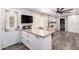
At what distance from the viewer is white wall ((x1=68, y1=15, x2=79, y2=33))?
1482mm

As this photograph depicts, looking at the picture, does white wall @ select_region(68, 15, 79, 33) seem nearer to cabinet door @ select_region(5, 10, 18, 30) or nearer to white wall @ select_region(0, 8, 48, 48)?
white wall @ select_region(0, 8, 48, 48)

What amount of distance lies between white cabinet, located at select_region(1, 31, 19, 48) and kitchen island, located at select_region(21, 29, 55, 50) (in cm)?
11

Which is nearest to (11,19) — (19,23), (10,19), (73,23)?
(10,19)

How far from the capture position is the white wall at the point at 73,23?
148cm

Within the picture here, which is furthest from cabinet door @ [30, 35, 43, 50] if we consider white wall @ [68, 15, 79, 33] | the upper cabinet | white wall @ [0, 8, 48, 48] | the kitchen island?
white wall @ [68, 15, 79, 33]

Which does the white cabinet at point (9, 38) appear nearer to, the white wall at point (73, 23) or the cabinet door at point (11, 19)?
the cabinet door at point (11, 19)

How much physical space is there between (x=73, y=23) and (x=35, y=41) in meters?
0.70

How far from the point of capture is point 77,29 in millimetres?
1508

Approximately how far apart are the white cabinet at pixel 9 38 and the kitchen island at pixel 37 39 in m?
0.11

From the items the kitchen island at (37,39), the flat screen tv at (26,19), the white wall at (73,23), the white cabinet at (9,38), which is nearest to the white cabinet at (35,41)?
the kitchen island at (37,39)
